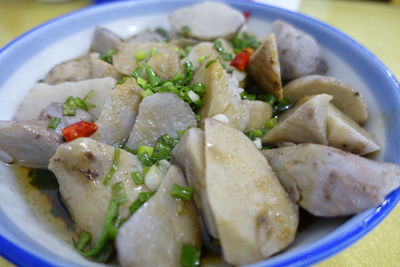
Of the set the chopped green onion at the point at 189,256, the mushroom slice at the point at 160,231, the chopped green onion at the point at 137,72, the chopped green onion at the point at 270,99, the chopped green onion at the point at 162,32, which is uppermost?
the chopped green onion at the point at 137,72

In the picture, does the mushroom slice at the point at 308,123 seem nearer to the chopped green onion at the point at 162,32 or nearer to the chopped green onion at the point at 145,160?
the chopped green onion at the point at 145,160

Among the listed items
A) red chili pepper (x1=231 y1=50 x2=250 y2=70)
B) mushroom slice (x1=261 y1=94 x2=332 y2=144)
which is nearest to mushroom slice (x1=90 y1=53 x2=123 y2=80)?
red chili pepper (x1=231 y1=50 x2=250 y2=70)

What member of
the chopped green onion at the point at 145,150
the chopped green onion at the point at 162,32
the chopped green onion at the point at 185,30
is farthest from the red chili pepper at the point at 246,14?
the chopped green onion at the point at 145,150

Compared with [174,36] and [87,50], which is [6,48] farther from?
[174,36]

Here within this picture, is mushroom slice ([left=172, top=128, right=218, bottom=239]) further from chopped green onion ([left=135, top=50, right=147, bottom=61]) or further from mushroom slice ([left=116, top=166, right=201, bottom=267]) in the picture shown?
chopped green onion ([left=135, top=50, right=147, bottom=61])

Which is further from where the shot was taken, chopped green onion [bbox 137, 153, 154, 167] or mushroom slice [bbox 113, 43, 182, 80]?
mushroom slice [bbox 113, 43, 182, 80]

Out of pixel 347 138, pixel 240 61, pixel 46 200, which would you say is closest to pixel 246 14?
pixel 240 61

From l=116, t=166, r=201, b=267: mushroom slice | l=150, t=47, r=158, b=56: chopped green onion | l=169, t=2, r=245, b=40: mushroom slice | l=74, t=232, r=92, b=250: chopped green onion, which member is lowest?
l=74, t=232, r=92, b=250: chopped green onion
